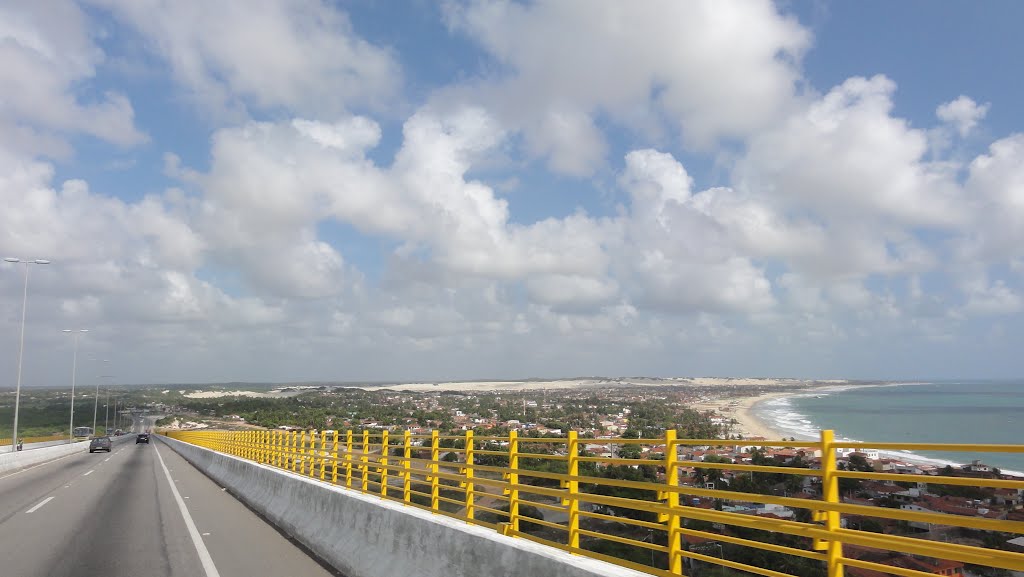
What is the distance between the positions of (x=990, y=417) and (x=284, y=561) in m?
99.0

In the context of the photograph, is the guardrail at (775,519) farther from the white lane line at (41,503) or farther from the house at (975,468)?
the white lane line at (41,503)

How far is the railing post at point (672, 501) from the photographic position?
17.3ft

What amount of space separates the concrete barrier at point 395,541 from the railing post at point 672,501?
29cm

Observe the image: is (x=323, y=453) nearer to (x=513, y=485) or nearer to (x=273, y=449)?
(x=273, y=449)

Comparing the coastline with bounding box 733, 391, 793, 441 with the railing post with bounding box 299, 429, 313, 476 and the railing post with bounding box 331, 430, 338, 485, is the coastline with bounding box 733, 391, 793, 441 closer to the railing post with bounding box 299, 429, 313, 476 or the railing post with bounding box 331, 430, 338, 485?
the railing post with bounding box 331, 430, 338, 485

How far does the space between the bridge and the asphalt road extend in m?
0.05

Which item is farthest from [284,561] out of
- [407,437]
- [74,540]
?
[74,540]

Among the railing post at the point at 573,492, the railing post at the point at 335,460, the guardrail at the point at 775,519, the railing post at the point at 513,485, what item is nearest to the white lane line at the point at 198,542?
the railing post at the point at 335,460

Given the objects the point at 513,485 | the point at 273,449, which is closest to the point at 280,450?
the point at 273,449

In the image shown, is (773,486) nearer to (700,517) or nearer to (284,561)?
(700,517)

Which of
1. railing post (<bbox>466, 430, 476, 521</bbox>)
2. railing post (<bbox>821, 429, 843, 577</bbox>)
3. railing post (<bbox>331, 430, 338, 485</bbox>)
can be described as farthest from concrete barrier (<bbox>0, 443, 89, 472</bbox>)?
railing post (<bbox>821, 429, 843, 577</bbox>)

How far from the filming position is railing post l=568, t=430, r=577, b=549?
6539 millimetres

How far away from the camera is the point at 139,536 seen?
12.9 m

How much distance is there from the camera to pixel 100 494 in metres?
20.9
